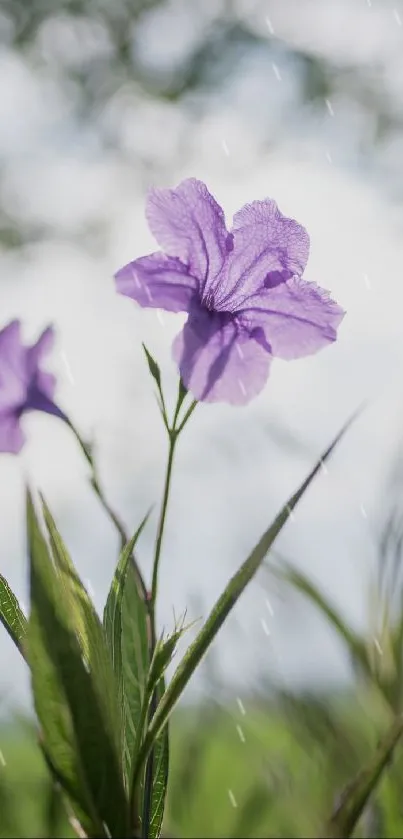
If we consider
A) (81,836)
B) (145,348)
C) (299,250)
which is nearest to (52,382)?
(145,348)

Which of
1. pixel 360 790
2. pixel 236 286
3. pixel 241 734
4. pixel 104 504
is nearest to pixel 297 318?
pixel 236 286

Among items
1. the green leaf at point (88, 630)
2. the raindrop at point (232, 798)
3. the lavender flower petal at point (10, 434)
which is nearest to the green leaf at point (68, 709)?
the green leaf at point (88, 630)

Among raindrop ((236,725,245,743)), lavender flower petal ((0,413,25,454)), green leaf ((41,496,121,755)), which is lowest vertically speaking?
raindrop ((236,725,245,743))

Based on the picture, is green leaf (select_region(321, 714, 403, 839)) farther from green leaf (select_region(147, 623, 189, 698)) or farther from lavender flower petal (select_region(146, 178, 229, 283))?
lavender flower petal (select_region(146, 178, 229, 283))

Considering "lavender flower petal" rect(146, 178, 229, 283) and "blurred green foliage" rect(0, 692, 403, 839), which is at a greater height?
"lavender flower petal" rect(146, 178, 229, 283)

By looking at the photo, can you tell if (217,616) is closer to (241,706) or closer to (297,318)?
(297,318)

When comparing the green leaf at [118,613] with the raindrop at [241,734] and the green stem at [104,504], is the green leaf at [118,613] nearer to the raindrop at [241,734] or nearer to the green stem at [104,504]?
the green stem at [104,504]

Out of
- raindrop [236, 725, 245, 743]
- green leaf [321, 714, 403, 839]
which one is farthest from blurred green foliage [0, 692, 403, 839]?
green leaf [321, 714, 403, 839]
